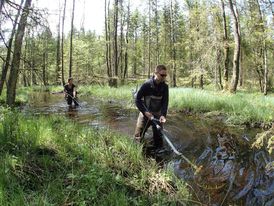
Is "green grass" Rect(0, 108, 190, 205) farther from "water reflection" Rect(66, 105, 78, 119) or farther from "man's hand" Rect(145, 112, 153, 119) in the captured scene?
"water reflection" Rect(66, 105, 78, 119)

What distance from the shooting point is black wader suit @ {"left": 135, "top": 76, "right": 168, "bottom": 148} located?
20.7ft

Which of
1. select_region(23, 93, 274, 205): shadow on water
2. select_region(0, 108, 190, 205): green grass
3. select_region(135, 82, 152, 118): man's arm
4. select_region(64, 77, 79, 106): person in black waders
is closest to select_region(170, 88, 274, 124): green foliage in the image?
select_region(23, 93, 274, 205): shadow on water

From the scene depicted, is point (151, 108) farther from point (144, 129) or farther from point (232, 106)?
point (232, 106)

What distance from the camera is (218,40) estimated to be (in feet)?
66.0

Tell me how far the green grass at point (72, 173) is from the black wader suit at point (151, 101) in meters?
1.05

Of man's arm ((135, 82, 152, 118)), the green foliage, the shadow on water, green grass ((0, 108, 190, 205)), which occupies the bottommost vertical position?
Result: the shadow on water

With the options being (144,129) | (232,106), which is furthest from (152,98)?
(232,106)

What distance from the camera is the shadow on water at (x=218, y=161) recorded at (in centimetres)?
441

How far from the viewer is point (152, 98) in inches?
254

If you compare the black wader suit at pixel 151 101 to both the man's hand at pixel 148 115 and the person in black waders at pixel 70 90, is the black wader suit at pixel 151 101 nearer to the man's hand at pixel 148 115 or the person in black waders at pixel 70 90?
the man's hand at pixel 148 115

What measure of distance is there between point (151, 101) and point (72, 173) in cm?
300

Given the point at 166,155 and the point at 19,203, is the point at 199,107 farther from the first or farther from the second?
the point at 19,203

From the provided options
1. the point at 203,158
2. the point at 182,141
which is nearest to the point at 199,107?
the point at 182,141

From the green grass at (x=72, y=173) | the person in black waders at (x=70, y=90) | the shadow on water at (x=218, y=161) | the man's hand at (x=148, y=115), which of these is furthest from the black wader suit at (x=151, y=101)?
the person in black waders at (x=70, y=90)
